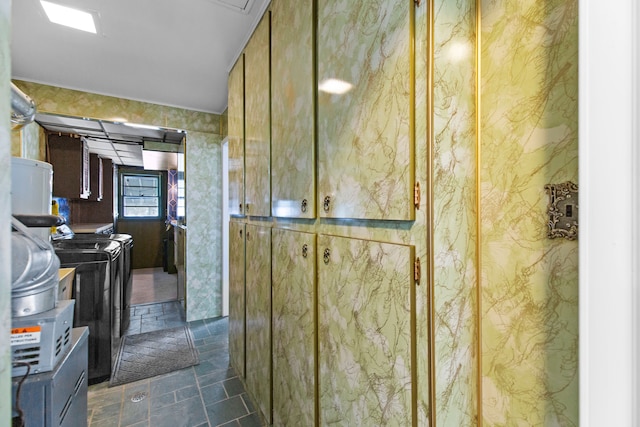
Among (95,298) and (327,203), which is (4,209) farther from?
(95,298)

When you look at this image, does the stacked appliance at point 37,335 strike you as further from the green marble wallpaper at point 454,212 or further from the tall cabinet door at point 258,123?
the green marble wallpaper at point 454,212

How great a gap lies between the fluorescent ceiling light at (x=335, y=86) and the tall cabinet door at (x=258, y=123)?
2.06ft

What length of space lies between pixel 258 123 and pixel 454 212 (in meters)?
1.51

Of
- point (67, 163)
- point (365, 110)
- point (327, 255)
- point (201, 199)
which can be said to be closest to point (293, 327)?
point (327, 255)

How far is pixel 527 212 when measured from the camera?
742mm

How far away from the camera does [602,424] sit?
1.76 feet

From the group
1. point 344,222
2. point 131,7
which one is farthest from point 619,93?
point 131,7

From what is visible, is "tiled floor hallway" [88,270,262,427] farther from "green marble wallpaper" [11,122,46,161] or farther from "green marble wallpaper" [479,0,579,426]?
"green marble wallpaper" [11,122,46,161]

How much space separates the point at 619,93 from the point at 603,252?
0.96 feet

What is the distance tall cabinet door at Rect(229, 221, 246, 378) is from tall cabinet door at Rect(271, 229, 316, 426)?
2.14 ft

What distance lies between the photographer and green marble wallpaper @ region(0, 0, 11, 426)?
1.53 ft

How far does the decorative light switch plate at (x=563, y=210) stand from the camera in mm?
653

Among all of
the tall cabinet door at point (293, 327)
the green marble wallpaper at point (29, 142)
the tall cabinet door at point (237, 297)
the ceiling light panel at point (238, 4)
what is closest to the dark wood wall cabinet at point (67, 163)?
→ the green marble wallpaper at point (29, 142)

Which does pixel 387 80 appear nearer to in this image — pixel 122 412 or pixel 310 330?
pixel 310 330
